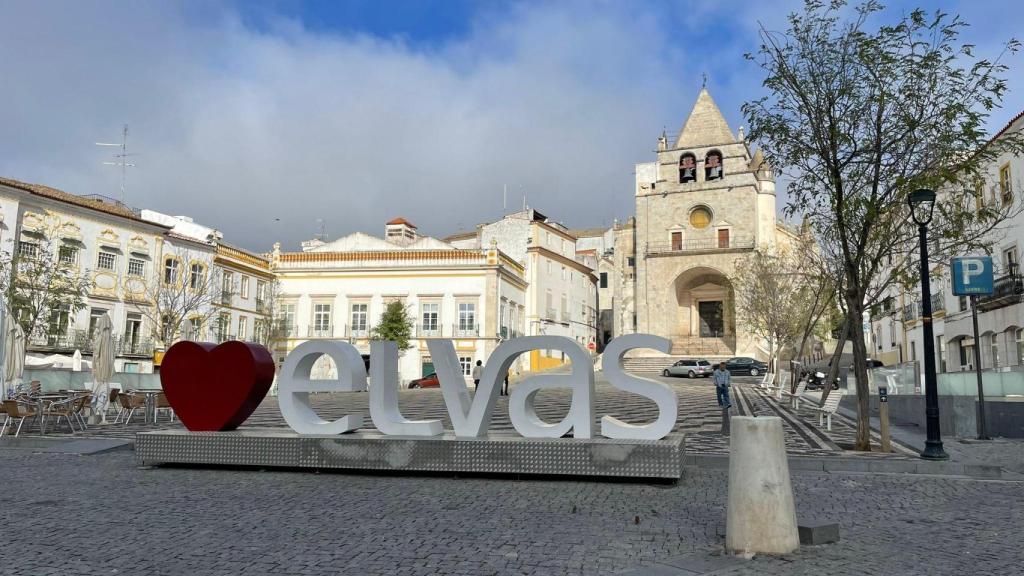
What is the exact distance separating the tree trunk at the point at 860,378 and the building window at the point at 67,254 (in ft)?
108

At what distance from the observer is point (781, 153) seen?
12.4 metres

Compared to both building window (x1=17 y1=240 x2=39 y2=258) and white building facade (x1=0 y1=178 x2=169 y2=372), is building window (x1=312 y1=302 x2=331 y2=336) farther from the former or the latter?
building window (x1=17 y1=240 x2=39 y2=258)

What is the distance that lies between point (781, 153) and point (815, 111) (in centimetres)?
86

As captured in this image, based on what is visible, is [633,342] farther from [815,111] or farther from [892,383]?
[892,383]

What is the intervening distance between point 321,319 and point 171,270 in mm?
10414

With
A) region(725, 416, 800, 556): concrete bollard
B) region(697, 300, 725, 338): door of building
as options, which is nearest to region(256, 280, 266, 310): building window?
region(697, 300, 725, 338): door of building

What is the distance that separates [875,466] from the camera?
9945 millimetres

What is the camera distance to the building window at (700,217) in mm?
56812

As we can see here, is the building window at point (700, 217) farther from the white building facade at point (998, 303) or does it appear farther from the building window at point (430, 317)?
the white building facade at point (998, 303)

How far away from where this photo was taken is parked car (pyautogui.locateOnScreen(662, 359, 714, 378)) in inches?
1693

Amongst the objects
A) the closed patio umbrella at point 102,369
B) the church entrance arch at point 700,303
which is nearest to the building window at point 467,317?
the church entrance arch at point 700,303

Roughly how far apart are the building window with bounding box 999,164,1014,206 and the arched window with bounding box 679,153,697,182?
1319 inches

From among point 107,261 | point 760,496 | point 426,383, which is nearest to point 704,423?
point 760,496

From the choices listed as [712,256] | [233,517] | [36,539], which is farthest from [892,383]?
[712,256]
